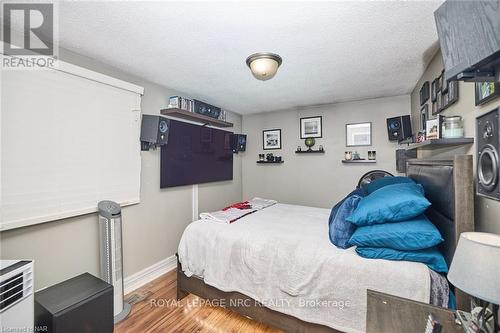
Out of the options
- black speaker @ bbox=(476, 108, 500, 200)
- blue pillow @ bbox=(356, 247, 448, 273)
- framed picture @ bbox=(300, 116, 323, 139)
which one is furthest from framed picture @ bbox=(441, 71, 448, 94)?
framed picture @ bbox=(300, 116, 323, 139)

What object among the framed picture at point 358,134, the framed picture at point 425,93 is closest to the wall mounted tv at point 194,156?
the framed picture at point 358,134

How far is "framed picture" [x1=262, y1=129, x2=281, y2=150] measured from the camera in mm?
4370

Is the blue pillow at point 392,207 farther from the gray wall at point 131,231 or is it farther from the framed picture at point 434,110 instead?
the gray wall at point 131,231

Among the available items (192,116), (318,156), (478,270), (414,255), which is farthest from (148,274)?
(318,156)

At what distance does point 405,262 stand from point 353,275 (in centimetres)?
33

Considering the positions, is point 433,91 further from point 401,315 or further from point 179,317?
point 179,317

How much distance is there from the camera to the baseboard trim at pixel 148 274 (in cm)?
252

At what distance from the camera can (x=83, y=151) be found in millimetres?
2123

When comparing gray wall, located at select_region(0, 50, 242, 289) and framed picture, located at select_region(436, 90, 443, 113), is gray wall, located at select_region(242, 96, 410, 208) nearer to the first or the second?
gray wall, located at select_region(0, 50, 242, 289)

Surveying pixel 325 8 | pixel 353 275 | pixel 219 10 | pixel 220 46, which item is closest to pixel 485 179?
pixel 353 275

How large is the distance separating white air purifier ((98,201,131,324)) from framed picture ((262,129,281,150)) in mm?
2975

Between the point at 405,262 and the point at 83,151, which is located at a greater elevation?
the point at 83,151

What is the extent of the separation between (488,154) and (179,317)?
2.54 m

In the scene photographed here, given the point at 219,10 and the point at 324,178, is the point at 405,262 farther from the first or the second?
the point at 324,178
